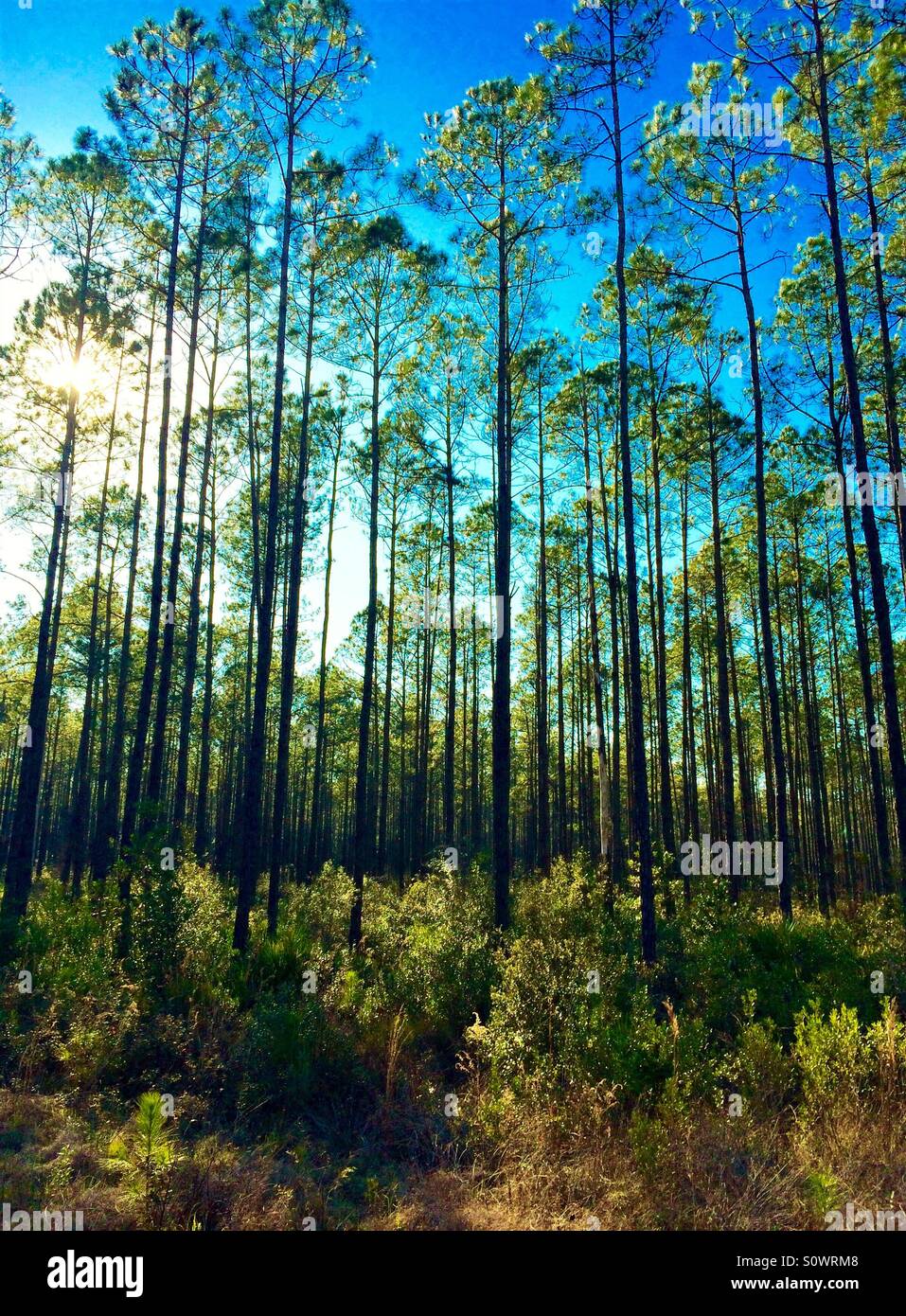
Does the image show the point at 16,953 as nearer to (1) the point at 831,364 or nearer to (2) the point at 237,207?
(2) the point at 237,207

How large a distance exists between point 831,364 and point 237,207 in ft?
41.9

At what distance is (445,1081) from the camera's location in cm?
658

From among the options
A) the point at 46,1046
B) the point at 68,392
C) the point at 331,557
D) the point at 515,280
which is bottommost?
the point at 46,1046

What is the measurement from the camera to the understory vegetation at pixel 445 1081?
4234mm

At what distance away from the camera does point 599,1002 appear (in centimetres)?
694

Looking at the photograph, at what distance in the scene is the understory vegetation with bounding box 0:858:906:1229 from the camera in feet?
13.9

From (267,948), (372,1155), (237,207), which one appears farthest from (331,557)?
(372,1155)

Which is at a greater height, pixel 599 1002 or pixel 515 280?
pixel 515 280

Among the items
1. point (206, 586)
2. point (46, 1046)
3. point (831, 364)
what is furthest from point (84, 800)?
point (831, 364)
